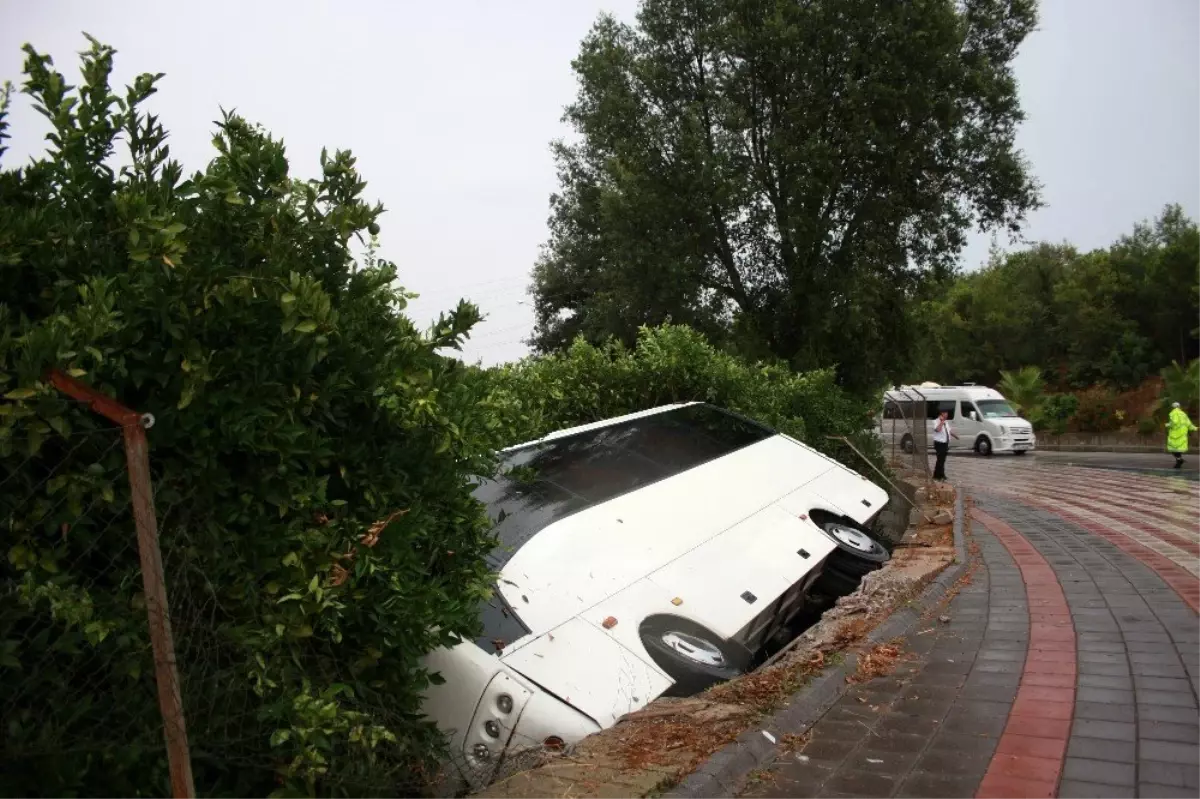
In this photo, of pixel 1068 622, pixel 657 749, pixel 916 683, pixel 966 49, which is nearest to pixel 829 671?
pixel 916 683

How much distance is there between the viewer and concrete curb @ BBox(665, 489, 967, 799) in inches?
136

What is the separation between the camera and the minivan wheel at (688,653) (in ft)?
15.0

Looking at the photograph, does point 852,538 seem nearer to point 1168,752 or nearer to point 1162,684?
point 1162,684

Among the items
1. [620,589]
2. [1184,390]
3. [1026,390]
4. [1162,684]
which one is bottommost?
[1162,684]

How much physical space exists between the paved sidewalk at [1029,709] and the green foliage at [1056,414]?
107 feet

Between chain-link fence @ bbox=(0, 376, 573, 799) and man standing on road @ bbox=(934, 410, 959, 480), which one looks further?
man standing on road @ bbox=(934, 410, 959, 480)

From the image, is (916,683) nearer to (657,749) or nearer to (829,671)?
(829,671)

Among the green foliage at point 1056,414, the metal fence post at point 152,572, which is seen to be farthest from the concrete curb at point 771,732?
the green foliage at point 1056,414

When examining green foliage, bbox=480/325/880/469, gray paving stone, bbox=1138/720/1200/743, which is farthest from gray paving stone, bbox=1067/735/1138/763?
green foliage, bbox=480/325/880/469

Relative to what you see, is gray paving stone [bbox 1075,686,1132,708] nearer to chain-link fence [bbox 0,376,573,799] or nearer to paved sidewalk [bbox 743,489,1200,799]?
paved sidewalk [bbox 743,489,1200,799]

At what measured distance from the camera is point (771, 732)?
13.3 ft

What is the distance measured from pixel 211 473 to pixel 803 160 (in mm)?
16460

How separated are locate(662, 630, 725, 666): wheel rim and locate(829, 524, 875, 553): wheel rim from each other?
233 centimetres

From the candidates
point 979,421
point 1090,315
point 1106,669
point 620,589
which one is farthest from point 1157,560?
point 1090,315
